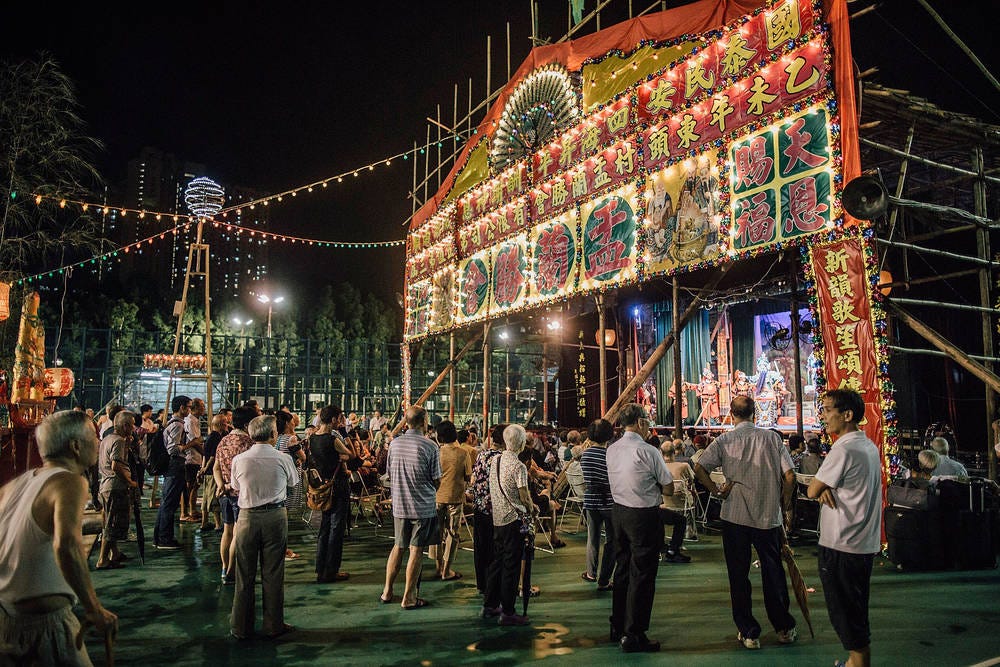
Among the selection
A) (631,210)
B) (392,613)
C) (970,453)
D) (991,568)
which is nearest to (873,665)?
(392,613)

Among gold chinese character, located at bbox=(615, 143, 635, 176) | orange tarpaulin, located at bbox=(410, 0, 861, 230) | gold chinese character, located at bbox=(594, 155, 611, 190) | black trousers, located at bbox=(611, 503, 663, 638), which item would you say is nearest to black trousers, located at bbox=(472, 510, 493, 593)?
black trousers, located at bbox=(611, 503, 663, 638)

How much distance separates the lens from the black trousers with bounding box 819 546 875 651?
3.59 metres

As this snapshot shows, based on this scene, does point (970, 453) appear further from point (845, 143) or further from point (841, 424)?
point (841, 424)

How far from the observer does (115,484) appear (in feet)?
23.1

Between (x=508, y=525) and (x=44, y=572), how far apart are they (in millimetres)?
3430

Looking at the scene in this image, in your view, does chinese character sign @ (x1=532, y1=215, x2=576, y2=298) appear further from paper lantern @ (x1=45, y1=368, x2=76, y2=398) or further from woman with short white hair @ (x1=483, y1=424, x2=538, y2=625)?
paper lantern @ (x1=45, y1=368, x2=76, y2=398)

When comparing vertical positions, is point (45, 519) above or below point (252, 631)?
above

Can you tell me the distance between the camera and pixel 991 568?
23.3 feet

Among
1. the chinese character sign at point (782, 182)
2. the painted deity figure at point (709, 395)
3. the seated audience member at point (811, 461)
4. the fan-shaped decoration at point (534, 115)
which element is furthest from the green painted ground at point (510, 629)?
the painted deity figure at point (709, 395)

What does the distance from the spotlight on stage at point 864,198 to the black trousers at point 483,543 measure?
17.9 ft

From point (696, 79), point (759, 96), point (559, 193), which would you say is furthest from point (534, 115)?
point (759, 96)

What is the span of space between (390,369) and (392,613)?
1003 inches

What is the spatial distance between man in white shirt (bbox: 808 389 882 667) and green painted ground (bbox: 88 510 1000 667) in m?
0.82

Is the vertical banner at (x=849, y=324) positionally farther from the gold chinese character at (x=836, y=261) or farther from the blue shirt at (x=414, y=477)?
the blue shirt at (x=414, y=477)
